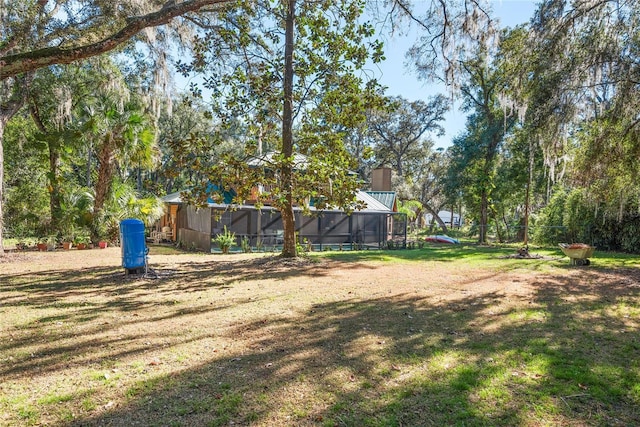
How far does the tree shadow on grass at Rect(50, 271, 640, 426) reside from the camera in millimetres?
2693

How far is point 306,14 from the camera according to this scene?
36.1 feet

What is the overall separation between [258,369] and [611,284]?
27.2 ft

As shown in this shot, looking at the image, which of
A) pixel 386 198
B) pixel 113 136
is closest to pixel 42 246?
pixel 113 136

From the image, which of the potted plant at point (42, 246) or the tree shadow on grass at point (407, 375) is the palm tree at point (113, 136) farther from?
the tree shadow on grass at point (407, 375)

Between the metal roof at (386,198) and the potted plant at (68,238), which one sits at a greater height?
the metal roof at (386,198)

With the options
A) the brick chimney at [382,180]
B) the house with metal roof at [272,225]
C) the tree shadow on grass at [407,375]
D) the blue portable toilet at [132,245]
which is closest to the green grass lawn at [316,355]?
the tree shadow on grass at [407,375]

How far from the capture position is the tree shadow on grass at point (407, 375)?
2.69 metres

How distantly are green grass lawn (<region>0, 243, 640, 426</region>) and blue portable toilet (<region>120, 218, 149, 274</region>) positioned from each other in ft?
2.69

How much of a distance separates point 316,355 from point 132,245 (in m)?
6.04

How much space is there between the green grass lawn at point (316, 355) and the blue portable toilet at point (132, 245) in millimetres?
819

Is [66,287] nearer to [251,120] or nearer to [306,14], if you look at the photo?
[251,120]

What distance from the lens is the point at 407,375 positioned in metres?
3.35

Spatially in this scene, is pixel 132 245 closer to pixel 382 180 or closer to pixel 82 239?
pixel 82 239

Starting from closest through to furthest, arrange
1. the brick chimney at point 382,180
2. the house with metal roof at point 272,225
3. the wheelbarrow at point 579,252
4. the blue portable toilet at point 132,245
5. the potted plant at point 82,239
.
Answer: the blue portable toilet at point 132,245, the wheelbarrow at point 579,252, the potted plant at point 82,239, the house with metal roof at point 272,225, the brick chimney at point 382,180
